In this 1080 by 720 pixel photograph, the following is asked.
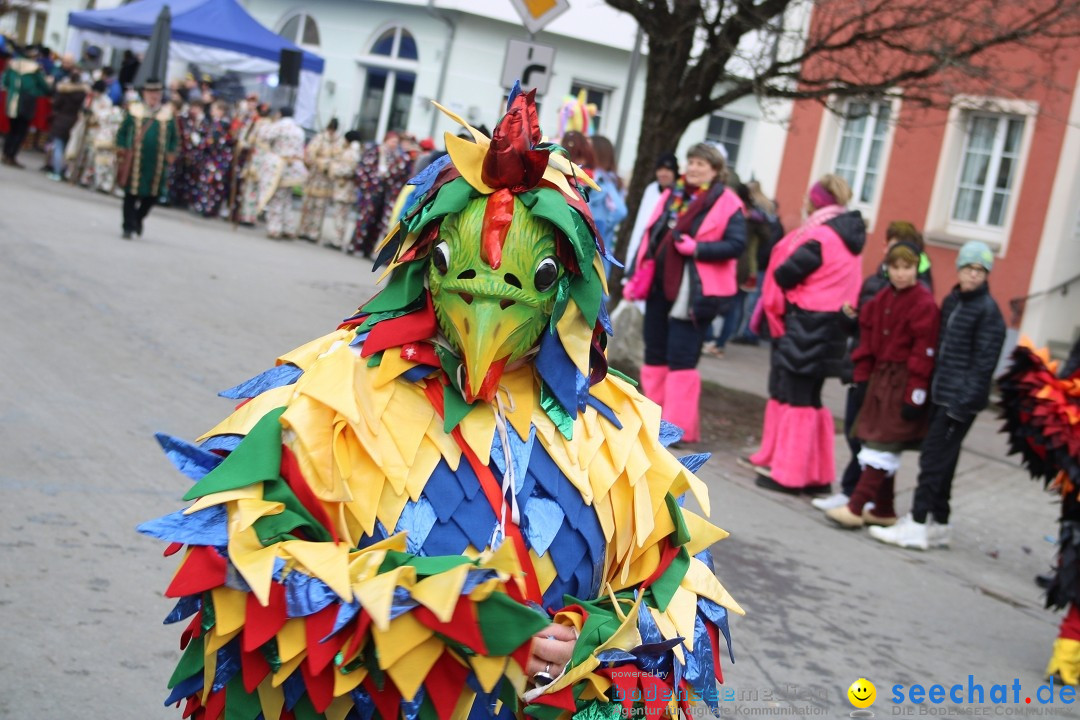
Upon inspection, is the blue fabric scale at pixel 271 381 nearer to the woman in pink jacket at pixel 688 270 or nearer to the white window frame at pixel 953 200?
the woman in pink jacket at pixel 688 270

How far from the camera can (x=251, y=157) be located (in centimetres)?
1786

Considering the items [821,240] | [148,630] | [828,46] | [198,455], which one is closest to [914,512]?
[821,240]

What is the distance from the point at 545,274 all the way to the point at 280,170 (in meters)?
15.5

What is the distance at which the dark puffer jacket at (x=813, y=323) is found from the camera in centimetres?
786

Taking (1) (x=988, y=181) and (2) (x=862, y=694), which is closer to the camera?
(2) (x=862, y=694)

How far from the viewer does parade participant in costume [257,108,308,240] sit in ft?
56.7

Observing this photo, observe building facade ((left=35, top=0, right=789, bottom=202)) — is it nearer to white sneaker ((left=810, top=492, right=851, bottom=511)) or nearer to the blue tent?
the blue tent

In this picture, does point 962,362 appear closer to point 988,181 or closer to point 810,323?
point 810,323

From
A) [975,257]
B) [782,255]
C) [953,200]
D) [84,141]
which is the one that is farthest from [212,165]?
[975,257]

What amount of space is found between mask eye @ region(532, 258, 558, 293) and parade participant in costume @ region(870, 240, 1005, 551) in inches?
191

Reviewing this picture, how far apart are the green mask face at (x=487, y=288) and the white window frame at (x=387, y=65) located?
940 inches

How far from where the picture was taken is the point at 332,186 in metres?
18.2

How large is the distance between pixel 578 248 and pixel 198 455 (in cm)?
82

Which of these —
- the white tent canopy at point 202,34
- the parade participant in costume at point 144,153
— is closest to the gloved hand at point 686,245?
the parade participant in costume at point 144,153
